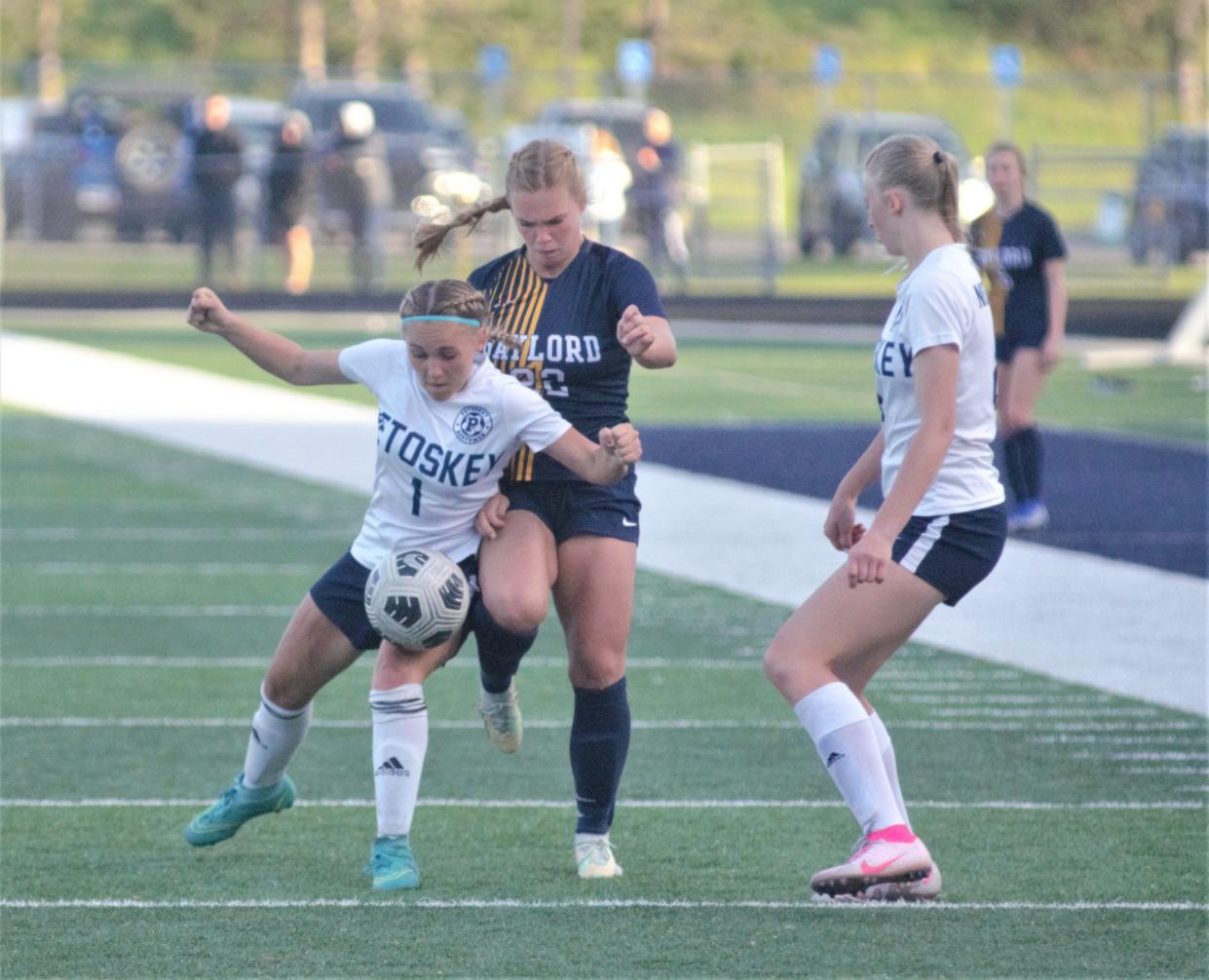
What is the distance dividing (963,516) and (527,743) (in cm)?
256

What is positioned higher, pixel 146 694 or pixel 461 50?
pixel 461 50

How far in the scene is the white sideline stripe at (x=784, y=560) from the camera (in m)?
8.80

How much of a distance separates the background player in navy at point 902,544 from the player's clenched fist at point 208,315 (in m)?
1.62

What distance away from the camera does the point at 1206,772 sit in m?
6.93

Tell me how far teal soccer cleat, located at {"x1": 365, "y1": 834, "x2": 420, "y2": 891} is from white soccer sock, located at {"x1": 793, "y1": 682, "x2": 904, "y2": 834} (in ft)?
3.47

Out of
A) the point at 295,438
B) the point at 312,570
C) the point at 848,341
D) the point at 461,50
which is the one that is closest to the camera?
the point at 312,570

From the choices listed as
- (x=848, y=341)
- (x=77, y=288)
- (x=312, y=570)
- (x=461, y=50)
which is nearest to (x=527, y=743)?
(x=312, y=570)

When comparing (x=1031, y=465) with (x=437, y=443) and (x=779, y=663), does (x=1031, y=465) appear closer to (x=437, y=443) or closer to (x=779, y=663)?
(x=779, y=663)

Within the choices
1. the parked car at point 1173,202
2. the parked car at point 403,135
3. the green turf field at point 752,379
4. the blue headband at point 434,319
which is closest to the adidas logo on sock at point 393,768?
the blue headband at point 434,319

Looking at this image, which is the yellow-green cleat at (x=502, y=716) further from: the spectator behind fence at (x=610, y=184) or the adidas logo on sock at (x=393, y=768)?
the spectator behind fence at (x=610, y=184)

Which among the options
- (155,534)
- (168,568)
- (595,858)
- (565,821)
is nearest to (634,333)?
(595,858)

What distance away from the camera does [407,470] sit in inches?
220

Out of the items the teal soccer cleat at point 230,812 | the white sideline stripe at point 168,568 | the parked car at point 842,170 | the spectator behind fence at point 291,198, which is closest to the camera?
the teal soccer cleat at point 230,812

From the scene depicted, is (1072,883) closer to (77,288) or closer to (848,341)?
(848,341)
